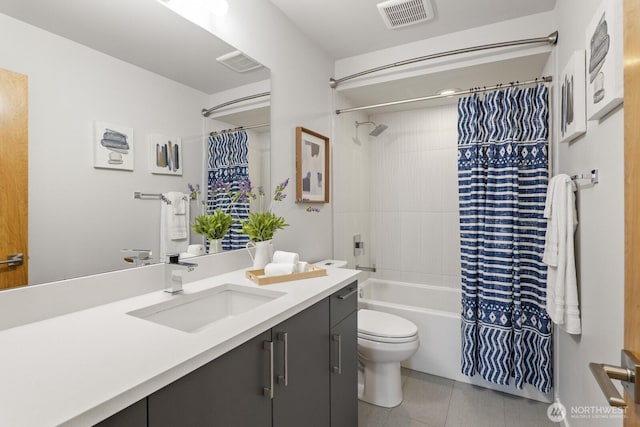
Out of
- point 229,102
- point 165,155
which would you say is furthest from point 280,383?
point 229,102

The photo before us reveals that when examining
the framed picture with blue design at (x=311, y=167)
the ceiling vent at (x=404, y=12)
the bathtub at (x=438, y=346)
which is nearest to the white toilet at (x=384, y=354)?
the bathtub at (x=438, y=346)

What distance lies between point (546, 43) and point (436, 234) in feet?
5.47

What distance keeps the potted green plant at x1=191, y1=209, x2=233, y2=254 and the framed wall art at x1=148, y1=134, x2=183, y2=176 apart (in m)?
0.25

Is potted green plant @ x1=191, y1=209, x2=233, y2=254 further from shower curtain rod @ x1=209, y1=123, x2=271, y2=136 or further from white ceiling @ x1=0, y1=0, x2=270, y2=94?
white ceiling @ x1=0, y1=0, x2=270, y2=94

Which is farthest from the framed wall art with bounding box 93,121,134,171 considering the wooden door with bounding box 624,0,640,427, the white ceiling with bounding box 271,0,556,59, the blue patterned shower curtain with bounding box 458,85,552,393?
the blue patterned shower curtain with bounding box 458,85,552,393

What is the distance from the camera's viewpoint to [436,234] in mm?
3066

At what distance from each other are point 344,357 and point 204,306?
693 mm

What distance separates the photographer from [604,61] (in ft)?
3.51

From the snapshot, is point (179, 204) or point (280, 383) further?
point (179, 204)

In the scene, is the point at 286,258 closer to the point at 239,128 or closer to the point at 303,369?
the point at 303,369

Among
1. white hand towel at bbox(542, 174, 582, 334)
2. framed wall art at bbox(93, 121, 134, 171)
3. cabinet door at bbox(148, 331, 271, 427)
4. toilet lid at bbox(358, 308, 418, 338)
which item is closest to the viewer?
cabinet door at bbox(148, 331, 271, 427)

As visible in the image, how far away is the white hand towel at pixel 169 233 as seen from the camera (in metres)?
1.38

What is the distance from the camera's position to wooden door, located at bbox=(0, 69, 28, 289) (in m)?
0.92

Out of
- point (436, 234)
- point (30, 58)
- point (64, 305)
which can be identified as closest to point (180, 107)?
point (30, 58)
